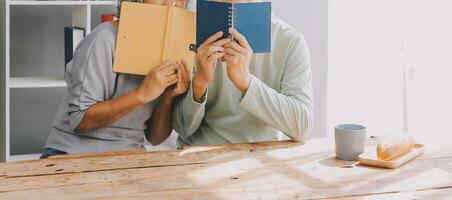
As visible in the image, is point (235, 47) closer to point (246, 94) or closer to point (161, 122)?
point (246, 94)

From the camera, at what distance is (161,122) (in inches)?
81.1

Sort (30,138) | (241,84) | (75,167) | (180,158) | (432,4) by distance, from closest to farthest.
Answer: (75,167) → (180,158) → (241,84) → (30,138) → (432,4)

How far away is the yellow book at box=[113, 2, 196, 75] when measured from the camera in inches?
75.2

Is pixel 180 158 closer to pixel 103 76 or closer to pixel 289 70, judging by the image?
pixel 103 76

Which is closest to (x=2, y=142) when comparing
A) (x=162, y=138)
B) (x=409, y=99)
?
(x=162, y=138)

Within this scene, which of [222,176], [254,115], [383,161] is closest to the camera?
[222,176]

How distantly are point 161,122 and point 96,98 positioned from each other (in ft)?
0.77

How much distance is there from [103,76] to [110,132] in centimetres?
18

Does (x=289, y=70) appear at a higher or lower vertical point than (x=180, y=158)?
higher

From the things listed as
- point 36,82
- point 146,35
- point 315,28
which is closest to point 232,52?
point 146,35

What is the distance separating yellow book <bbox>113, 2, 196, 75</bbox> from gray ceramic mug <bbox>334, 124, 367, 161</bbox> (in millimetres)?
541

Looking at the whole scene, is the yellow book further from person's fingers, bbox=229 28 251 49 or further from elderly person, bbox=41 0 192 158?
person's fingers, bbox=229 28 251 49

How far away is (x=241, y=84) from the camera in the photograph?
1.89 metres

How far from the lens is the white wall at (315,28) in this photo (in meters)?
3.56
